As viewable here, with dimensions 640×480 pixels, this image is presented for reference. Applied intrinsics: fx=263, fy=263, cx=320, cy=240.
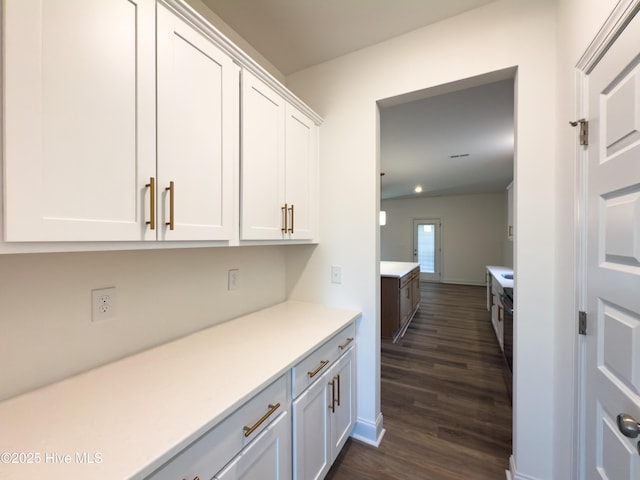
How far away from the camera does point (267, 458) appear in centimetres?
98

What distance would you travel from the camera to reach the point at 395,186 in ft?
20.5

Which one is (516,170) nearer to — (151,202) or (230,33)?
(151,202)

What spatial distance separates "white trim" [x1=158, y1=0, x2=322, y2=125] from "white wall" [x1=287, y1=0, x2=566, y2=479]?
458mm

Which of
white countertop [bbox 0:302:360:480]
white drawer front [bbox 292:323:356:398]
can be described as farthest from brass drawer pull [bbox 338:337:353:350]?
white countertop [bbox 0:302:360:480]

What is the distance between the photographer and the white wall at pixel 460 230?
7.17 m

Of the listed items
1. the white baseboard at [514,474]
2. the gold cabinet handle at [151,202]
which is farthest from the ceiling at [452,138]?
the white baseboard at [514,474]

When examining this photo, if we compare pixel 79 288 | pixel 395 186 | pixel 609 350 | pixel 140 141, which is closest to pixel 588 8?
pixel 609 350

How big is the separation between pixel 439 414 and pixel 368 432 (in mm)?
682

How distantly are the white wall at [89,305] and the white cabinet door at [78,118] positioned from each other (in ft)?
1.08

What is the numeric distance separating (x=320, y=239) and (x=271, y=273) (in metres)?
0.45

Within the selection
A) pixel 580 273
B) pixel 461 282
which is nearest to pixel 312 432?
pixel 580 273

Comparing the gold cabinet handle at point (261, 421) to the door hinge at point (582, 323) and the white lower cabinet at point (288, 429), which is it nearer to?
the white lower cabinet at point (288, 429)

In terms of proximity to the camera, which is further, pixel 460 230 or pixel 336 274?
pixel 460 230

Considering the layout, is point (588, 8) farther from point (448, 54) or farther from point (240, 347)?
point (240, 347)
